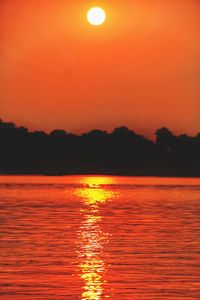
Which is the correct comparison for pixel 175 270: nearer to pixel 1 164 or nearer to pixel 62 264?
pixel 62 264

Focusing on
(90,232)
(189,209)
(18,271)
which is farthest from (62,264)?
(189,209)

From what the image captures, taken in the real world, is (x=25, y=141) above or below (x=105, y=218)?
above

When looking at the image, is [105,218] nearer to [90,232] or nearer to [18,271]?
[90,232]

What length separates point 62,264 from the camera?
22.1 m

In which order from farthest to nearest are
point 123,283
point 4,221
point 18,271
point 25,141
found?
point 25,141
point 4,221
point 18,271
point 123,283

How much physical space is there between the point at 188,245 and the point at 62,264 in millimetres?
5530

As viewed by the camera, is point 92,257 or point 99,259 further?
point 92,257

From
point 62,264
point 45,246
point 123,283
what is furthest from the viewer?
point 45,246

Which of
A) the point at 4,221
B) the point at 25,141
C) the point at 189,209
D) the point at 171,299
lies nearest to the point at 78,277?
the point at 171,299

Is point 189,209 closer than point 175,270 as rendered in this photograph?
No

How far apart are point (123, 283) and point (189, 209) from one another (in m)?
29.2

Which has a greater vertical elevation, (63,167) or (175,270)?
(63,167)

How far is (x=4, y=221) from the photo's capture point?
3659cm

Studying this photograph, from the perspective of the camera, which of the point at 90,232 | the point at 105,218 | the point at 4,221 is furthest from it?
the point at 105,218
